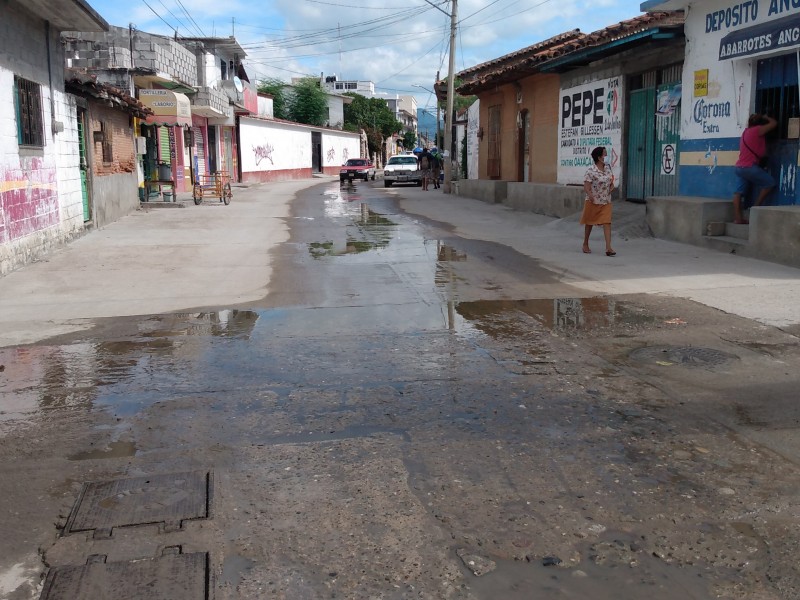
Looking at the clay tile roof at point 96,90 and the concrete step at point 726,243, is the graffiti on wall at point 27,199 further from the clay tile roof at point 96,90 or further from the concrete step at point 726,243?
the concrete step at point 726,243

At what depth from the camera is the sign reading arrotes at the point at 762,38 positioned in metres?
10.6

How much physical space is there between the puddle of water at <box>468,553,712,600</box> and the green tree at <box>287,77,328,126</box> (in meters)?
62.2

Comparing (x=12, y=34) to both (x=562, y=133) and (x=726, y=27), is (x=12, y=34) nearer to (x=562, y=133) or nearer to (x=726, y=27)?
(x=726, y=27)

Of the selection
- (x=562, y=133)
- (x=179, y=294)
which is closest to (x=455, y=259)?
(x=179, y=294)

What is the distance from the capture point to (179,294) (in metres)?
8.85

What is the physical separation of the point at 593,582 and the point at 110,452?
271cm

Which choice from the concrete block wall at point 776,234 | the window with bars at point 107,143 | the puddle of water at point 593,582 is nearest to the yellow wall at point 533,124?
the concrete block wall at point 776,234

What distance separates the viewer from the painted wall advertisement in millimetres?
16594

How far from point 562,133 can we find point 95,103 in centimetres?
1137

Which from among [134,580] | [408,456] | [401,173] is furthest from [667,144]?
[401,173]

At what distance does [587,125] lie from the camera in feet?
59.5

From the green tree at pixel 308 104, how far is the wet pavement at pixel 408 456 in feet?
191

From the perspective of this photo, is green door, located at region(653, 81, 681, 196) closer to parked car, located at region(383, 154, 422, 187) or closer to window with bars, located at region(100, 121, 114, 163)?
window with bars, located at region(100, 121, 114, 163)

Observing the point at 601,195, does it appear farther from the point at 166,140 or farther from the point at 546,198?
the point at 166,140
